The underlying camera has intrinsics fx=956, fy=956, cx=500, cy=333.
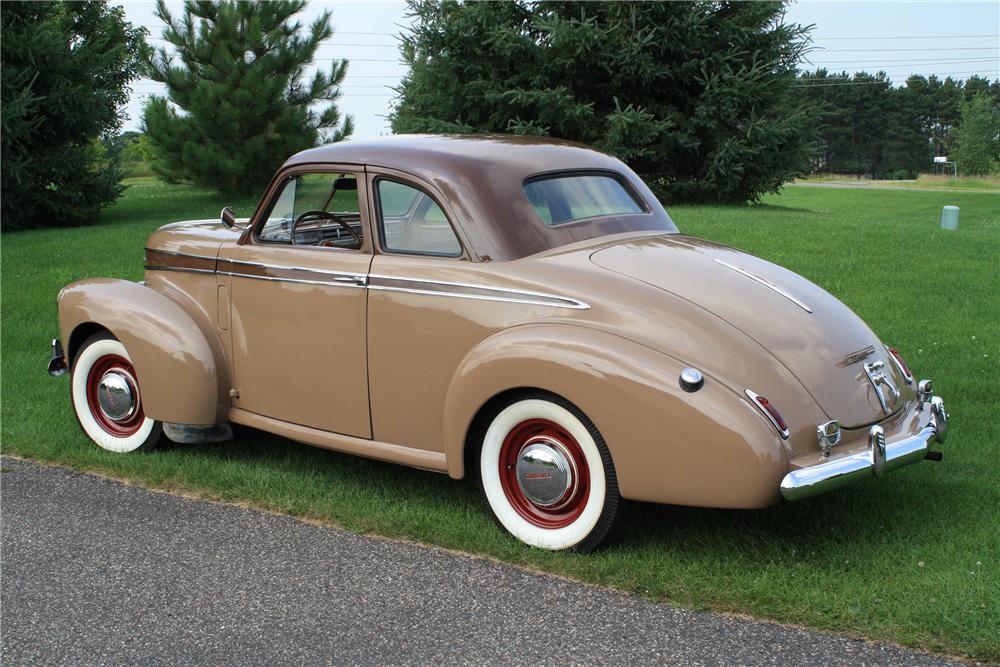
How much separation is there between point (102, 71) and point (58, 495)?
16.6 metres

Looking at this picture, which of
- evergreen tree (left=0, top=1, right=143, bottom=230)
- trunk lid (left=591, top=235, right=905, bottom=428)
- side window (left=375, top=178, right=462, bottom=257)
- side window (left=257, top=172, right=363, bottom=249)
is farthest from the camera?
evergreen tree (left=0, top=1, right=143, bottom=230)

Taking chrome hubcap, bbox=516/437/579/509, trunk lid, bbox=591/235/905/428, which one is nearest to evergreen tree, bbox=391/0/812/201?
trunk lid, bbox=591/235/905/428

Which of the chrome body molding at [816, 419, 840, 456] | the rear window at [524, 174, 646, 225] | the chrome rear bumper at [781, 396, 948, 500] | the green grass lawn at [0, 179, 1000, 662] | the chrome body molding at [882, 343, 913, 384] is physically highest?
the rear window at [524, 174, 646, 225]

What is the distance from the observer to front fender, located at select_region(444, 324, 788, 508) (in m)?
3.51

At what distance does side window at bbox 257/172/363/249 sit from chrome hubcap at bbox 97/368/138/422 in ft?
4.03

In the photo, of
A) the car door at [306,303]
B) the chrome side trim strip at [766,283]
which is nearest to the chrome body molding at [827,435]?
the chrome side trim strip at [766,283]

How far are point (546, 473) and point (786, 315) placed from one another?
120 centimetres

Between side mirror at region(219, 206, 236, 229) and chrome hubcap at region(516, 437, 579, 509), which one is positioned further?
side mirror at region(219, 206, 236, 229)

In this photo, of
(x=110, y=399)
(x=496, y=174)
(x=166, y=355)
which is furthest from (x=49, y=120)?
(x=496, y=174)

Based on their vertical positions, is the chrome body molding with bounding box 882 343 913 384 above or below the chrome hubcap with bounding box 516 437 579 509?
above

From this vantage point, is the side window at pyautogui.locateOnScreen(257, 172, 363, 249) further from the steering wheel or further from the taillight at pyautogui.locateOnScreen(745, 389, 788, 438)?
the taillight at pyautogui.locateOnScreen(745, 389, 788, 438)

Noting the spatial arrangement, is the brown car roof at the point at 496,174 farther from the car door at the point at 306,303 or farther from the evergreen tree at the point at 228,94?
the evergreen tree at the point at 228,94

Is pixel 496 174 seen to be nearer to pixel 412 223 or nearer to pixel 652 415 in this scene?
pixel 412 223

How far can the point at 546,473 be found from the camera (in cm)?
394
